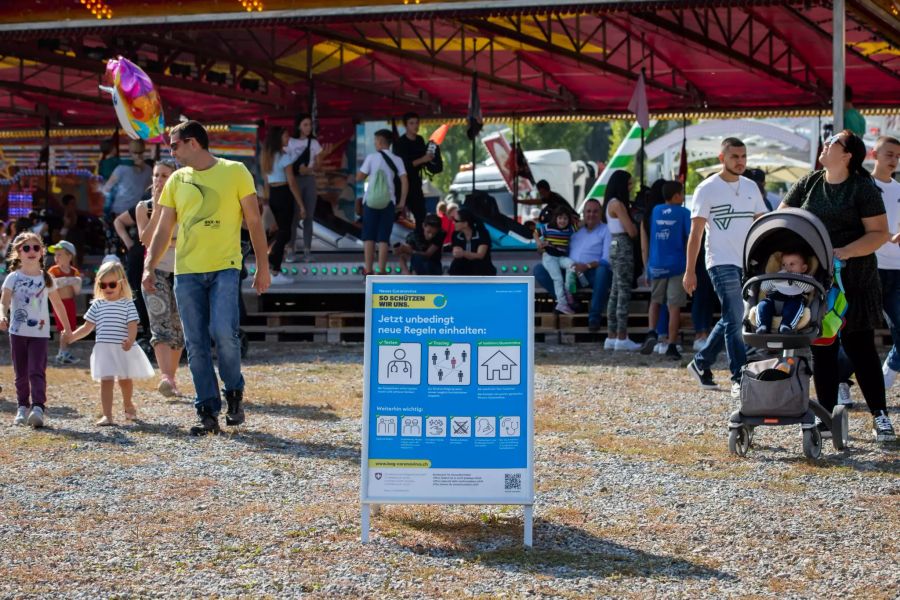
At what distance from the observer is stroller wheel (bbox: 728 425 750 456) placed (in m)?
7.35

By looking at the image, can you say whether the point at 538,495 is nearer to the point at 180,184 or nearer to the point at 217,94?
the point at 180,184

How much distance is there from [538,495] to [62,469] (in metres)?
2.55

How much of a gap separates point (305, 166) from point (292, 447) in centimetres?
928

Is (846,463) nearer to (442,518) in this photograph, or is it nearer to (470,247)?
(442,518)

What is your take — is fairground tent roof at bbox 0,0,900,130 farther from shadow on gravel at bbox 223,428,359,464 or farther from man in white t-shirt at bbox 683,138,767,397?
shadow on gravel at bbox 223,428,359,464

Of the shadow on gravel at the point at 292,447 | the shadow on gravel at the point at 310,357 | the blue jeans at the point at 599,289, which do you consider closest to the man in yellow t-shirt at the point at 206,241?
the shadow on gravel at the point at 292,447

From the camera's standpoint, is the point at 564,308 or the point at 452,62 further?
the point at 452,62

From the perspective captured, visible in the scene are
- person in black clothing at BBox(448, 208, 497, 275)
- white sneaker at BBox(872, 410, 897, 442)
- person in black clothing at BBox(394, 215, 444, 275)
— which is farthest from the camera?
person in black clothing at BBox(394, 215, 444, 275)

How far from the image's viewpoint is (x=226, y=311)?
8039 millimetres

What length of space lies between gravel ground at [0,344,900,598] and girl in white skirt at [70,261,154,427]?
0.86ft

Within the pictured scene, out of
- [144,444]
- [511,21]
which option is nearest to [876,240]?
[144,444]

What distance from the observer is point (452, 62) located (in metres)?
20.2

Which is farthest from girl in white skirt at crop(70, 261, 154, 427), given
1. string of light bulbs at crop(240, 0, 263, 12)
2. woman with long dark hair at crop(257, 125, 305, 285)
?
woman with long dark hair at crop(257, 125, 305, 285)

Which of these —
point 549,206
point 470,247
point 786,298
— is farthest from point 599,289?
point 786,298
